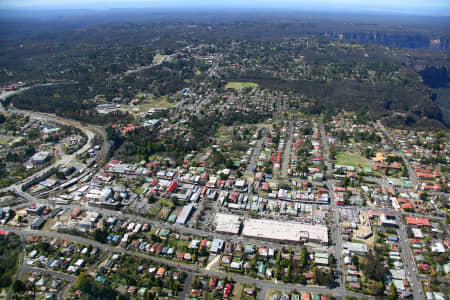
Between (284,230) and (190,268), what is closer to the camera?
(190,268)

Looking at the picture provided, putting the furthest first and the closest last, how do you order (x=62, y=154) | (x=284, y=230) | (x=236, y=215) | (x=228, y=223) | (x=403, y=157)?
1. (x=62, y=154)
2. (x=403, y=157)
3. (x=236, y=215)
4. (x=228, y=223)
5. (x=284, y=230)

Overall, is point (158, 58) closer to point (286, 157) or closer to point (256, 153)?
point (256, 153)

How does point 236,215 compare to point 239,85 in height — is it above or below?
below

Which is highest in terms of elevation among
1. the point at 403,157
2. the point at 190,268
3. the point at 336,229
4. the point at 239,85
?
the point at 239,85

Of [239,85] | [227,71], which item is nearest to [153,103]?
[239,85]

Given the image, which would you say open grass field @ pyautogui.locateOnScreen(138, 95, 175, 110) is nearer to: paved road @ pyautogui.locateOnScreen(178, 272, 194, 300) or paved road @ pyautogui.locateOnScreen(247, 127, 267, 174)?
paved road @ pyautogui.locateOnScreen(247, 127, 267, 174)
